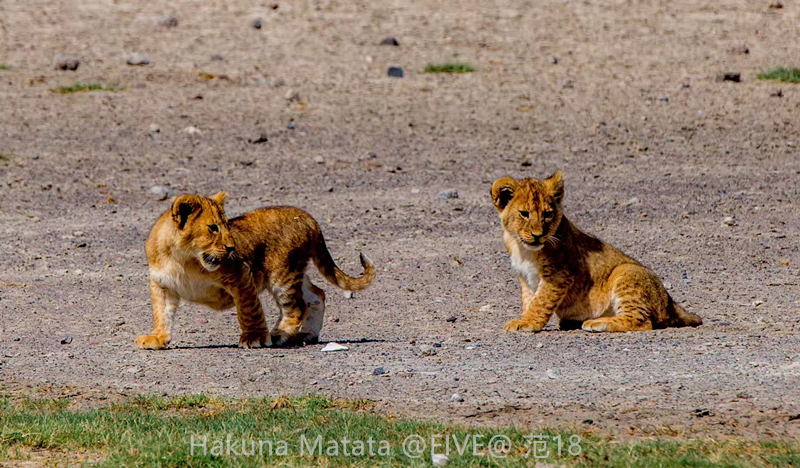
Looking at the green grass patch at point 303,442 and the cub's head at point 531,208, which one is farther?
the cub's head at point 531,208

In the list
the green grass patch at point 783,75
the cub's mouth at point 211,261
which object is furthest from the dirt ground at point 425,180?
the cub's mouth at point 211,261

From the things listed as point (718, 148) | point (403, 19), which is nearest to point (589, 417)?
point (718, 148)

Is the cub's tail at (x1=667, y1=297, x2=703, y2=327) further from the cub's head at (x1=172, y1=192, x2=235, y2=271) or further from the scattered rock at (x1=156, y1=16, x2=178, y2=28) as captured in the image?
the scattered rock at (x1=156, y1=16, x2=178, y2=28)

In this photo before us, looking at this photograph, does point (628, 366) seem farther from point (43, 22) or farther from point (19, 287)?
point (43, 22)

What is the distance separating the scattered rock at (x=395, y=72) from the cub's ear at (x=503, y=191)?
32.6ft

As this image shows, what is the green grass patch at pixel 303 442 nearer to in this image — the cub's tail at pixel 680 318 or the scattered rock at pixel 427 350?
the scattered rock at pixel 427 350

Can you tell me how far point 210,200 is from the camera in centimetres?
785

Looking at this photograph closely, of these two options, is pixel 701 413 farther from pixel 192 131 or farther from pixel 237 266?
pixel 192 131

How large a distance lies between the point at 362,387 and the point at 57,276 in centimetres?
473

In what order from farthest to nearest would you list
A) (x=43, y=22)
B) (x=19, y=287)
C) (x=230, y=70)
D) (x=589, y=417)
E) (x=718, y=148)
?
(x=43, y=22) < (x=230, y=70) < (x=718, y=148) < (x=19, y=287) < (x=589, y=417)

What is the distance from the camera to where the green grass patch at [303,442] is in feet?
17.9

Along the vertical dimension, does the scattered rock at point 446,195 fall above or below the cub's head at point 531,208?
below

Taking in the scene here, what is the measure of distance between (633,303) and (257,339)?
258 centimetres

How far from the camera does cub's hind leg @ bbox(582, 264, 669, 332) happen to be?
27.7ft
